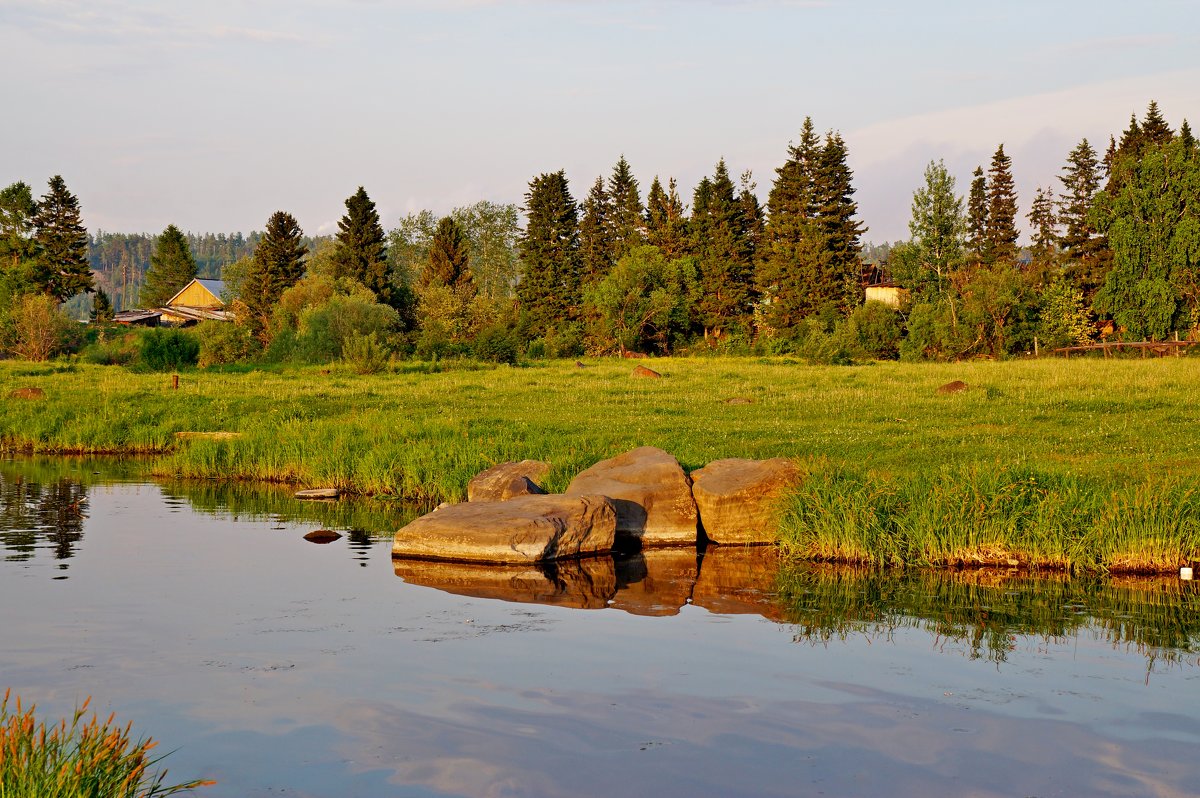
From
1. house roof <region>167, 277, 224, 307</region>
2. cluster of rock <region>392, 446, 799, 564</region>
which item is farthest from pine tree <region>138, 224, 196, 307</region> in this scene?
cluster of rock <region>392, 446, 799, 564</region>

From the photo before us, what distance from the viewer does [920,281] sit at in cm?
8962

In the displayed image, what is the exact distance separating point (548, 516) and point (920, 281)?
2987 inches

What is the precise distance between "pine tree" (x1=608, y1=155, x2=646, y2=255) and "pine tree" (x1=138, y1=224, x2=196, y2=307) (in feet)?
214

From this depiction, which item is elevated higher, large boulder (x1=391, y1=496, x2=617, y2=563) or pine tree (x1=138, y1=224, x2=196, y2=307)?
pine tree (x1=138, y1=224, x2=196, y2=307)

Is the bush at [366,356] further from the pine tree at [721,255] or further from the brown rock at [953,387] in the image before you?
the pine tree at [721,255]

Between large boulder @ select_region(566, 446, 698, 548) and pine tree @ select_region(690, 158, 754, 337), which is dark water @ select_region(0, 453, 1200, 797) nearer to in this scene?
large boulder @ select_region(566, 446, 698, 548)

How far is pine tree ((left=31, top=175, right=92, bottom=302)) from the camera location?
114 m

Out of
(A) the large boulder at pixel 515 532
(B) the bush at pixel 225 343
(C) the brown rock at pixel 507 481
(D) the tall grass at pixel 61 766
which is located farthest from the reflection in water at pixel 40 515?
(B) the bush at pixel 225 343

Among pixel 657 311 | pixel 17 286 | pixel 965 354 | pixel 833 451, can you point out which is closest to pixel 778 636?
pixel 833 451

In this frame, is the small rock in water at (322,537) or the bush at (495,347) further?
the bush at (495,347)

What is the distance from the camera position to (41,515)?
23.8 meters

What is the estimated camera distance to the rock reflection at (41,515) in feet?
67.6

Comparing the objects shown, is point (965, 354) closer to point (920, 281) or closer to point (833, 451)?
point (920, 281)

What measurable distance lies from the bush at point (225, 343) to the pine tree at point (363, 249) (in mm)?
21022
